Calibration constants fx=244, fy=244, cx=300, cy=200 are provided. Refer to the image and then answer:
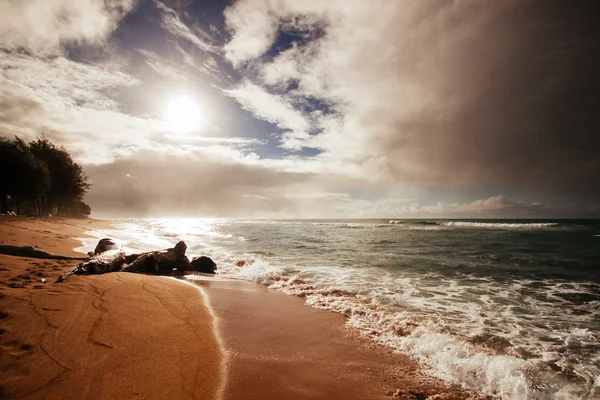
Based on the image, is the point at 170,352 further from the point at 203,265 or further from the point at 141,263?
the point at 203,265

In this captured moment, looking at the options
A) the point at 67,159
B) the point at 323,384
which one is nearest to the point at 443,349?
the point at 323,384

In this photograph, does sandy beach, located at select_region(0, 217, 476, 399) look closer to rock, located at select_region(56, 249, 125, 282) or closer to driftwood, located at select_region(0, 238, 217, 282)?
rock, located at select_region(56, 249, 125, 282)

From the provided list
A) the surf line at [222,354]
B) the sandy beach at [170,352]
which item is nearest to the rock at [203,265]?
the surf line at [222,354]

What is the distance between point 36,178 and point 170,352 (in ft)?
169

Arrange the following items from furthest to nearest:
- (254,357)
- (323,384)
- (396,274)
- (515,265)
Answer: (515,265) → (396,274) → (254,357) → (323,384)

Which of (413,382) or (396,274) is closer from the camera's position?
(413,382)

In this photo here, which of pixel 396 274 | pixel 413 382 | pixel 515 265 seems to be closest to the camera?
pixel 413 382

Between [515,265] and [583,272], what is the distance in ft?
9.79

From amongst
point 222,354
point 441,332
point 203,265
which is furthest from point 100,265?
point 441,332

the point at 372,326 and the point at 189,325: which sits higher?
the point at 189,325

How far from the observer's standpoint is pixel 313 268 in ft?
45.7

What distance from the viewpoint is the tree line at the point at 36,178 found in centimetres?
3500

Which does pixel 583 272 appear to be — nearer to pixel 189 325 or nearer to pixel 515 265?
pixel 515 265

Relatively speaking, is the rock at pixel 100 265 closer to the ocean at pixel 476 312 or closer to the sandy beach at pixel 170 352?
the sandy beach at pixel 170 352
